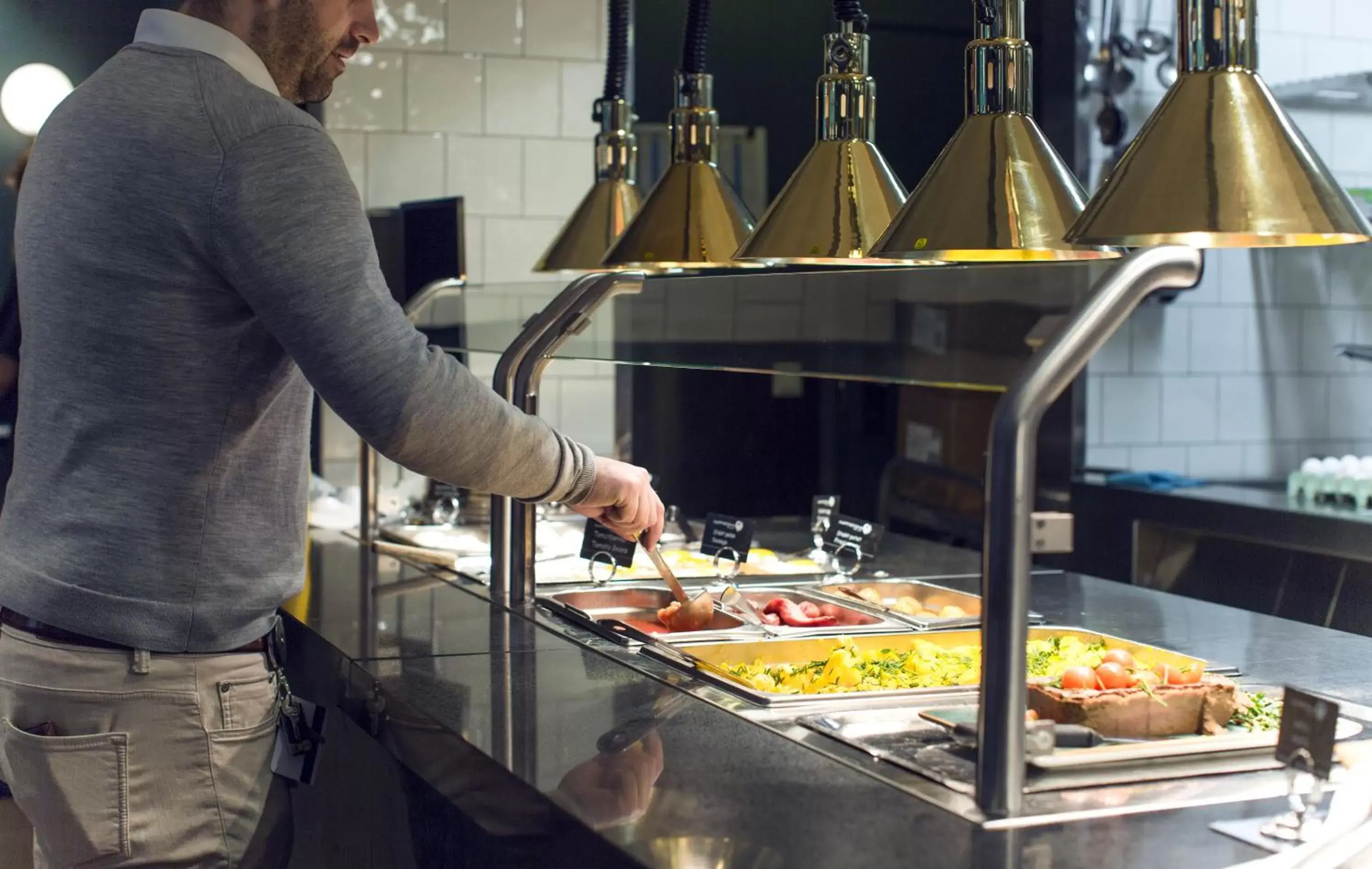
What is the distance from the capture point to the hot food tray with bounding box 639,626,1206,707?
2012mm

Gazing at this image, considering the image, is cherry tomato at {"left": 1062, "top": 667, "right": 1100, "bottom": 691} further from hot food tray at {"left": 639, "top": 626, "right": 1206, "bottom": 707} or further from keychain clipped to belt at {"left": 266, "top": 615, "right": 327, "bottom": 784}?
keychain clipped to belt at {"left": 266, "top": 615, "right": 327, "bottom": 784}

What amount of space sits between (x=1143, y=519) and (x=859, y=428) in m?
1.38

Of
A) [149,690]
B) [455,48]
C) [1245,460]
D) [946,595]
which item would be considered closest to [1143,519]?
[1245,460]

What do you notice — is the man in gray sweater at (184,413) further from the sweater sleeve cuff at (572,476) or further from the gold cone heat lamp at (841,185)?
the gold cone heat lamp at (841,185)

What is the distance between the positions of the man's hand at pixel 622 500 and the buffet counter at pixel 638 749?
199mm

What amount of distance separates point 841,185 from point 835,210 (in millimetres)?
32

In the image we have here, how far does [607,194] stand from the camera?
270 cm

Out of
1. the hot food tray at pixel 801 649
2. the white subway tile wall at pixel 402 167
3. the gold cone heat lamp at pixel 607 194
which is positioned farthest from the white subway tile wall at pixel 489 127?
the hot food tray at pixel 801 649

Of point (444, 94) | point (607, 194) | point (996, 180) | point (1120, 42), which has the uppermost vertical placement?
point (1120, 42)

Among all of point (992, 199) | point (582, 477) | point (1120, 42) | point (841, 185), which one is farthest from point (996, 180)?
point (1120, 42)

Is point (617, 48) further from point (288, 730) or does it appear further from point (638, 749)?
point (638, 749)

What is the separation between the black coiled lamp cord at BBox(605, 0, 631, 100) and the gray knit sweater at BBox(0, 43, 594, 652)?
95 cm

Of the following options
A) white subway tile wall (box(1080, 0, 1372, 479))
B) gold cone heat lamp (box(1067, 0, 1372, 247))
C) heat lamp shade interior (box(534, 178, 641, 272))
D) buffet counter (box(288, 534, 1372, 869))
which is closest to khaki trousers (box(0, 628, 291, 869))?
buffet counter (box(288, 534, 1372, 869))

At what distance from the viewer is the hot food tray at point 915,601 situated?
2346 mm
